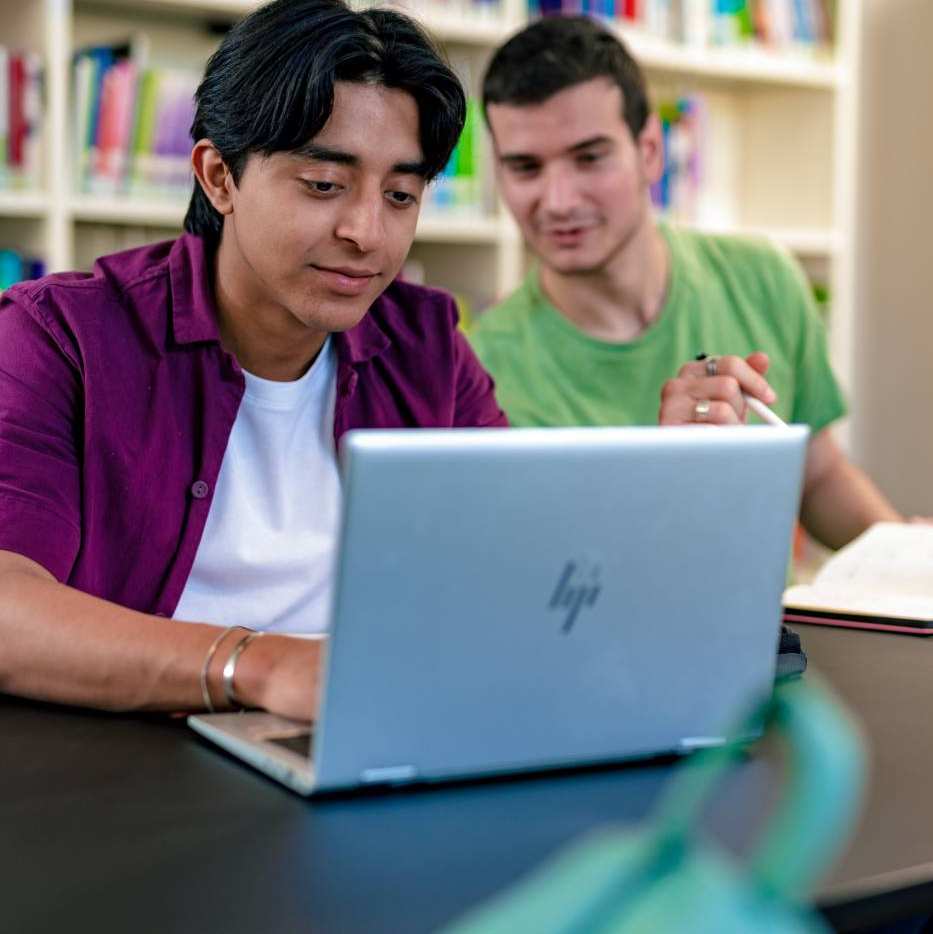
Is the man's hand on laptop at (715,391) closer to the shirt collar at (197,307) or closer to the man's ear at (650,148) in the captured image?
the shirt collar at (197,307)

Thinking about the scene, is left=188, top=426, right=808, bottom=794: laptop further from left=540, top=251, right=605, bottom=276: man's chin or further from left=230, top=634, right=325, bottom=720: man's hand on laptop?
left=540, top=251, right=605, bottom=276: man's chin

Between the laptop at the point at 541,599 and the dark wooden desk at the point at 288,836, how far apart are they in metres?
A: 0.03

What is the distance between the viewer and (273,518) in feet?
4.86

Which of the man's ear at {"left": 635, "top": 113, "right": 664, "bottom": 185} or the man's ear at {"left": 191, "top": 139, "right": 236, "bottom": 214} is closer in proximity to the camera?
the man's ear at {"left": 191, "top": 139, "right": 236, "bottom": 214}

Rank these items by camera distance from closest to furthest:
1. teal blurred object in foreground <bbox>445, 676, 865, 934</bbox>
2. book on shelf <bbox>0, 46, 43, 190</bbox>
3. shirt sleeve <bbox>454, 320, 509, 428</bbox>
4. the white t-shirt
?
1. teal blurred object in foreground <bbox>445, 676, 865, 934</bbox>
2. the white t-shirt
3. shirt sleeve <bbox>454, 320, 509, 428</bbox>
4. book on shelf <bbox>0, 46, 43, 190</bbox>

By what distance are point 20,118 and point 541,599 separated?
6.37 feet

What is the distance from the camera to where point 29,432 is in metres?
1.27

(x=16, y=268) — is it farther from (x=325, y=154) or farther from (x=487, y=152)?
(x=325, y=154)

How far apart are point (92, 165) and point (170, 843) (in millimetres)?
2005

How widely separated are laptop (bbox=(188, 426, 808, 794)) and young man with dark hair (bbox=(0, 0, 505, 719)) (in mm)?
494

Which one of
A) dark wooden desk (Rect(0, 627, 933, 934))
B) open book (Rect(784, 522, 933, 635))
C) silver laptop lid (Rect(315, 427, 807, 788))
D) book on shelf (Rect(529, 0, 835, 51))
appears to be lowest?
dark wooden desk (Rect(0, 627, 933, 934))

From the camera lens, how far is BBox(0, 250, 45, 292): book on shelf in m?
2.48

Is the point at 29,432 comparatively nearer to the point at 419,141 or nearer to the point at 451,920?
the point at 419,141

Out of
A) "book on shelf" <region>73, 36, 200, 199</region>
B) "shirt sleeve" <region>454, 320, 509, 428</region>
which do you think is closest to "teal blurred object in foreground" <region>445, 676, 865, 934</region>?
"shirt sleeve" <region>454, 320, 509, 428</region>
